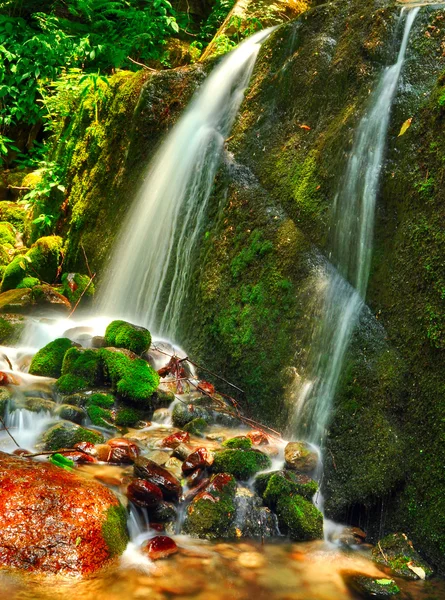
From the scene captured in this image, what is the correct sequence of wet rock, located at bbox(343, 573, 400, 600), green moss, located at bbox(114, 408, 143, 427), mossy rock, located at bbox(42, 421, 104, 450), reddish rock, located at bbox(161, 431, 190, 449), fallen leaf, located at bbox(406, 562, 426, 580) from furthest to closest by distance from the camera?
green moss, located at bbox(114, 408, 143, 427)
reddish rock, located at bbox(161, 431, 190, 449)
mossy rock, located at bbox(42, 421, 104, 450)
fallen leaf, located at bbox(406, 562, 426, 580)
wet rock, located at bbox(343, 573, 400, 600)

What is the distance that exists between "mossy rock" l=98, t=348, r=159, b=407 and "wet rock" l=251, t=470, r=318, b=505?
1.62 meters

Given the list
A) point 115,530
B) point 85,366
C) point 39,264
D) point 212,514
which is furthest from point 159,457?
point 39,264

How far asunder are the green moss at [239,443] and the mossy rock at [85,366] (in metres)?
1.68

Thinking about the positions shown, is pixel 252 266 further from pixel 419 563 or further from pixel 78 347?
pixel 419 563

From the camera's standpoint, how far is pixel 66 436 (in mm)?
4316

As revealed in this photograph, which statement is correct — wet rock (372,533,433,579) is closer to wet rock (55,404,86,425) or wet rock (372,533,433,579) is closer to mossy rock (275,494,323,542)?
mossy rock (275,494,323,542)

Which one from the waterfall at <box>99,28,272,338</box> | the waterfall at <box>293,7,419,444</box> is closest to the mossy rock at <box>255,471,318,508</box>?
the waterfall at <box>293,7,419,444</box>

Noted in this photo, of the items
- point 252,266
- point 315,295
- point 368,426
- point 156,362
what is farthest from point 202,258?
point 368,426

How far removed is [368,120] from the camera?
4941mm

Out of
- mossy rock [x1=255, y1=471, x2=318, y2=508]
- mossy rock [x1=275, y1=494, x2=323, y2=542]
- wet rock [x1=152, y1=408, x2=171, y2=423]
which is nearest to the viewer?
mossy rock [x1=275, y1=494, x2=323, y2=542]

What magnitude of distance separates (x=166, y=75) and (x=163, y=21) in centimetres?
290

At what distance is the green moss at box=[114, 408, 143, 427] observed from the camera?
4.94 m

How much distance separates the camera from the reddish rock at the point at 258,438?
4.59 metres

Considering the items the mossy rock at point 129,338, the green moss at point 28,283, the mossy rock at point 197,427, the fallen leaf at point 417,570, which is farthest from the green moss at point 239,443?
the green moss at point 28,283
